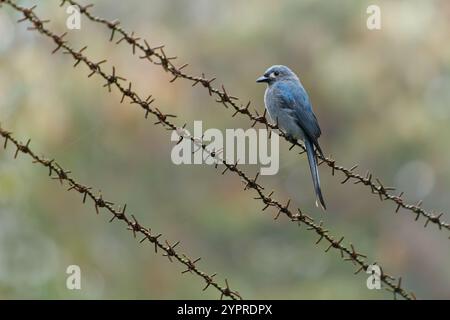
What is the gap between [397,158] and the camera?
15656 mm

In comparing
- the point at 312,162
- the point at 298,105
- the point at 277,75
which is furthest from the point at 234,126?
the point at 312,162

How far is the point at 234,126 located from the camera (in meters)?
14.8

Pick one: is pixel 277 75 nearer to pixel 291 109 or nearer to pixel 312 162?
pixel 291 109

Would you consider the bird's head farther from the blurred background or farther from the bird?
the blurred background

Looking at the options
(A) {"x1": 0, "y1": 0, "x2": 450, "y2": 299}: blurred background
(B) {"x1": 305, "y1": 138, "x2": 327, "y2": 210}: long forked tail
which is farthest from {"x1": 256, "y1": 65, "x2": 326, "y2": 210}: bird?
(A) {"x1": 0, "y1": 0, "x2": 450, "y2": 299}: blurred background

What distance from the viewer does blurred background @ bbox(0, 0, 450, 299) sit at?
47.1 ft

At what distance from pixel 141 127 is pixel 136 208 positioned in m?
1.34

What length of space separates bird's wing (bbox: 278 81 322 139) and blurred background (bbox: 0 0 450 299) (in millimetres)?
7244

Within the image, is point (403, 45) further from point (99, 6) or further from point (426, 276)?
point (99, 6)

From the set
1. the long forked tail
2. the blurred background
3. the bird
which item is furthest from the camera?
the blurred background

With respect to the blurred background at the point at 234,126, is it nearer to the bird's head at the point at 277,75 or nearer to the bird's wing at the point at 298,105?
the bird's head at the point at 277,75
